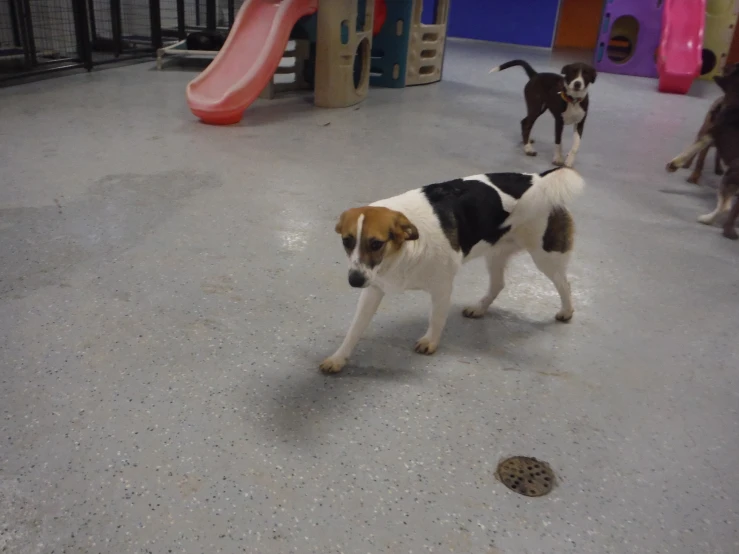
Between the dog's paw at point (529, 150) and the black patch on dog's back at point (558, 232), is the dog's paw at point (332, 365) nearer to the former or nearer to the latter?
the black patch on dog's back at point (558, 232)

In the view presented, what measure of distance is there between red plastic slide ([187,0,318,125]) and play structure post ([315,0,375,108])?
0.24m

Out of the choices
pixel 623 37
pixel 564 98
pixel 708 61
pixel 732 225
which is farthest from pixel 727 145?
pixel 623 37

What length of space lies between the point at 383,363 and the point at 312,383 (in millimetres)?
236

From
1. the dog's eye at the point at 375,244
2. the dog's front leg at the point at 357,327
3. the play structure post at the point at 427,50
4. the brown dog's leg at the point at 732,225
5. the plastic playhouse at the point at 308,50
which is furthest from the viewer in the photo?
the play structure post at the point at 427,50

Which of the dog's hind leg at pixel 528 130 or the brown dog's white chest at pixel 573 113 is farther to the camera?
the dog's hind leg at pixel 528 130

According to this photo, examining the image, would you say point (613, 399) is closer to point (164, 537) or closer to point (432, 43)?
point (164, 537)

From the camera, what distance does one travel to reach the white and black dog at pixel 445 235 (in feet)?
4.83

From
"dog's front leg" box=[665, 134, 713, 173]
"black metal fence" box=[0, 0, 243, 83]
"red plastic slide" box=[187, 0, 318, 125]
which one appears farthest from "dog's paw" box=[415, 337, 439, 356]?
"black metal fence" box=[0, 0, 243, 83]

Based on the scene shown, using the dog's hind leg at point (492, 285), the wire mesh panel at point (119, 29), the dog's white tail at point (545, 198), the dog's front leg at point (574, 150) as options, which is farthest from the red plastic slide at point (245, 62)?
the dog's white tail at point (545, 198)

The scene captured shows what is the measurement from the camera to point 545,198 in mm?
1801

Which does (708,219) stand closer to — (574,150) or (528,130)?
(574,150)

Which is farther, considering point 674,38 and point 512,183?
point 674,38

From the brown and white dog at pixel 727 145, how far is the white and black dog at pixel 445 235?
153 cm

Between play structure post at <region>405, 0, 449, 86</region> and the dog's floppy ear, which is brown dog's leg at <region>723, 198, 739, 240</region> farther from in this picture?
play structure post at <region>405, 0, 449, 86</region>
